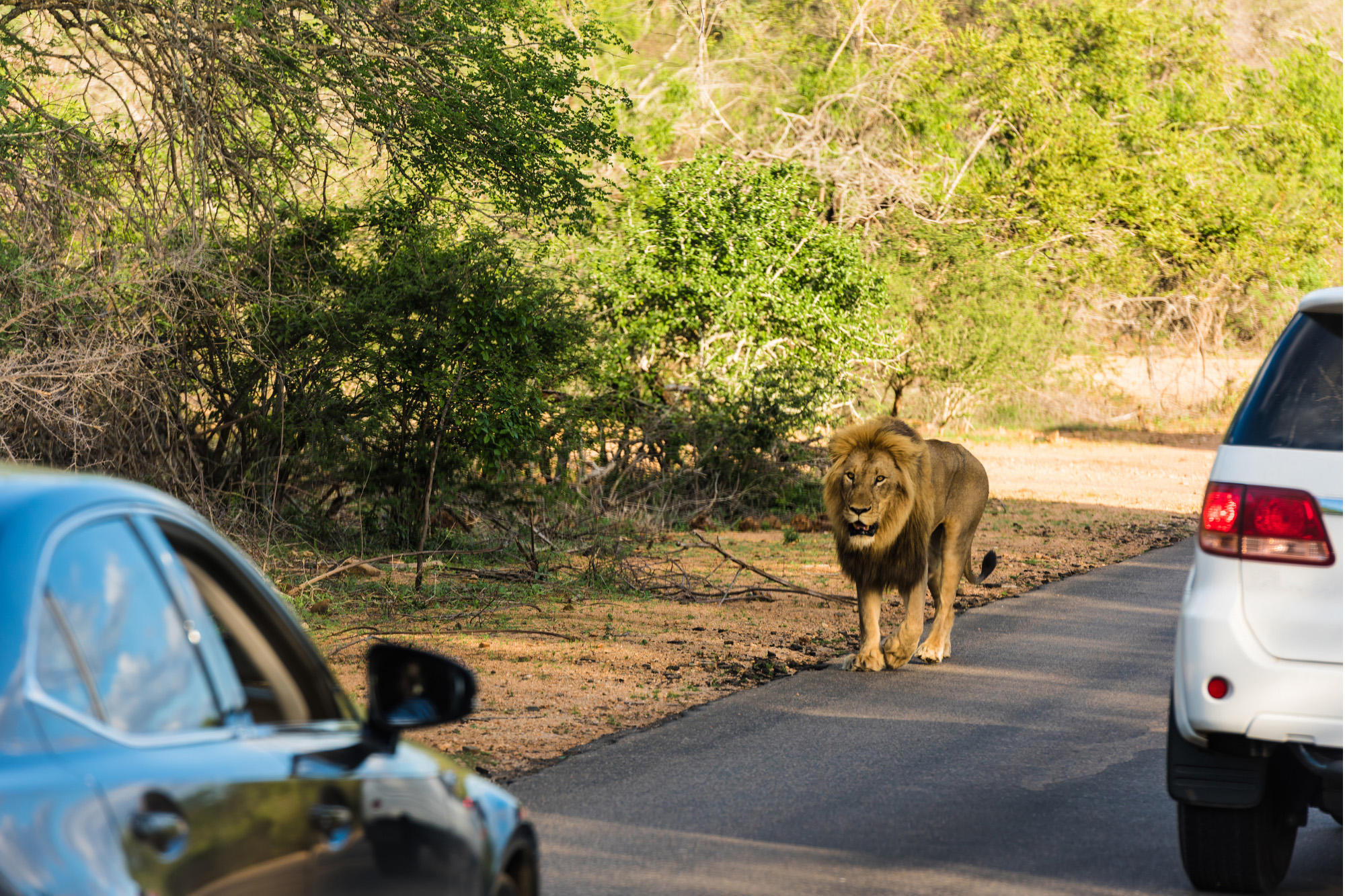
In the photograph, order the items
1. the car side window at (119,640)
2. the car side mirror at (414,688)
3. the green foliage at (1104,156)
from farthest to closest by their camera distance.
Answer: the green foliage at (1104,156)
the car side mirror at (414,688)
the car side window at (119,640)

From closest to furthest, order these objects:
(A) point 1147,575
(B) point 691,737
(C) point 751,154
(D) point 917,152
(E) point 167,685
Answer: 1. (E) point 167,685
2. (B) point 691,737
3. (A) point 1147,575
4. (C) point 751,154
5. (D) point 917,152

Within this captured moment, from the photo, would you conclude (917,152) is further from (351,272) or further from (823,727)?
(823,727)

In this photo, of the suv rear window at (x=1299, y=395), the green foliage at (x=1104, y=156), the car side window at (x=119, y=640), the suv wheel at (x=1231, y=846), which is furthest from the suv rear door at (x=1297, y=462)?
the green foliage at (x=1104, y=156)

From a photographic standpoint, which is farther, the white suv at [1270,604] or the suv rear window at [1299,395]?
the suv rear window at [1299,395]

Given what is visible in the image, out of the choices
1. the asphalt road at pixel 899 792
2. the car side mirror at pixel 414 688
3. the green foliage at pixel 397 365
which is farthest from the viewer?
the green foliage at pixel 397 365

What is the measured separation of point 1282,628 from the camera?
4.52 metres

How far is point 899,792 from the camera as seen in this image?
6.48 meters

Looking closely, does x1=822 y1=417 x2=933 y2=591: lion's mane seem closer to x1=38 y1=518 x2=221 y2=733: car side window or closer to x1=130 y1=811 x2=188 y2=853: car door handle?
x1=38 y1=518 x2=221 y2=733: car side window

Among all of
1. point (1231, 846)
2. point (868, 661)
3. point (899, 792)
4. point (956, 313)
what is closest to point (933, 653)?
point (868, 661)

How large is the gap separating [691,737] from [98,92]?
45.1 feet

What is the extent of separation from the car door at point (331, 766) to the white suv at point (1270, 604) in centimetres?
254

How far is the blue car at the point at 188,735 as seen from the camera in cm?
208

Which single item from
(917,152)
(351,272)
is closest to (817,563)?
(351,272)

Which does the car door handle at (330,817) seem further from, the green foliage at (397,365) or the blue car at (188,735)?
the green foliage at (397,365)
